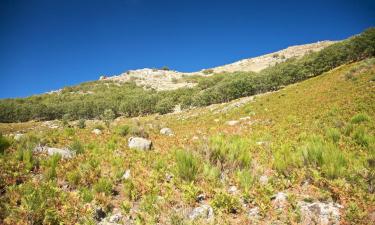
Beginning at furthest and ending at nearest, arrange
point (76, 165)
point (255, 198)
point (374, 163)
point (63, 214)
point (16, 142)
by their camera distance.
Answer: point (16, 142) → point (76, 165) → point (374, 163) → point (255, 198) → point (63, 214)

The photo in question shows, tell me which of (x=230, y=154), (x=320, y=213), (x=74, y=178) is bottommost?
(x=320, y=213)

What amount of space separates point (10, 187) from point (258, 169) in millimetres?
6747

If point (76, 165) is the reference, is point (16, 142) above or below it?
above

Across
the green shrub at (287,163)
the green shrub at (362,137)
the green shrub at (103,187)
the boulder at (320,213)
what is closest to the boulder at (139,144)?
the green shrub at (103,187)

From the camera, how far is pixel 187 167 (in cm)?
741

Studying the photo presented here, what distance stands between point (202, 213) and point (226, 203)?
62 centimetres

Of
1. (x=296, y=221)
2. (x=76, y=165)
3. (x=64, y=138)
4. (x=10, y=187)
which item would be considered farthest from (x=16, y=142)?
(x=296, y=221)

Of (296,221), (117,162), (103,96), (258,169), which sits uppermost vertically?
(103,96)

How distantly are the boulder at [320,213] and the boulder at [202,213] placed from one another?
1.91m

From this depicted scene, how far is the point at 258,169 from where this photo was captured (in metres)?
7.49

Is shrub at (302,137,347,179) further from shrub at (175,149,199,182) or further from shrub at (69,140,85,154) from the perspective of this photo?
shrub at (69,140,85,154)

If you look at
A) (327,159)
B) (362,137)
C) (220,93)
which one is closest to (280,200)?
(327,159)

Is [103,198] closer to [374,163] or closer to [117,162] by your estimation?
[117,162]

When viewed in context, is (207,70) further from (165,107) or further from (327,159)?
(327,159)
